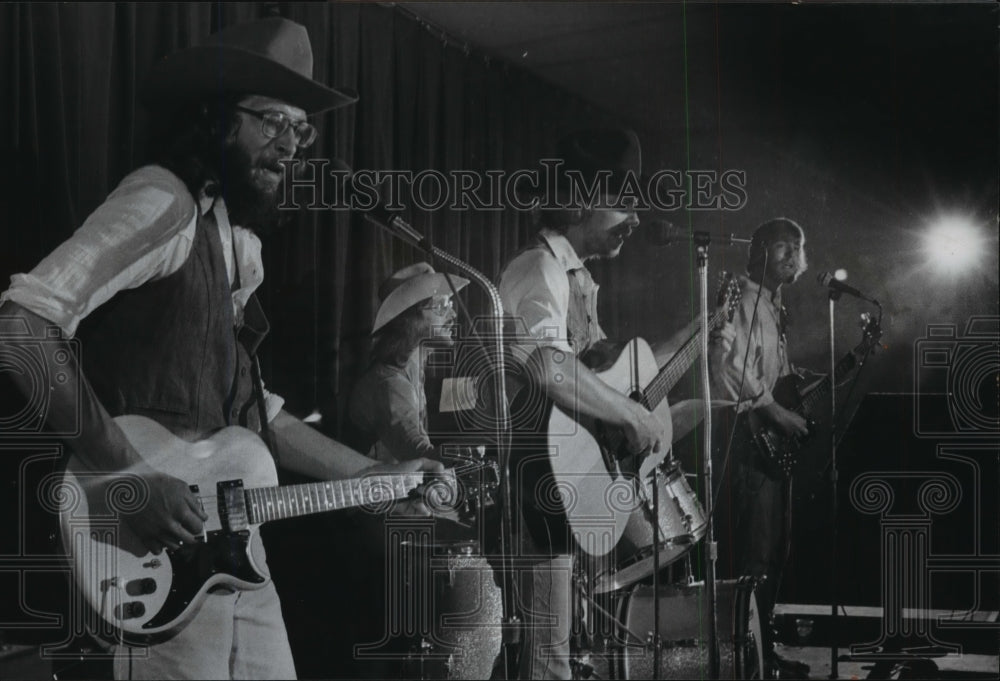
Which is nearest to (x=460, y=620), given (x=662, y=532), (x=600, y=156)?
(x=662, y=532)

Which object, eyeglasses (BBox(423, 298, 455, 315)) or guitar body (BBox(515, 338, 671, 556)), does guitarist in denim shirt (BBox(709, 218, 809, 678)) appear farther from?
eyeglasses (BBox(423, 298, 455, 315))

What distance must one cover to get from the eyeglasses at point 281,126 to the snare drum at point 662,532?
1522 mm

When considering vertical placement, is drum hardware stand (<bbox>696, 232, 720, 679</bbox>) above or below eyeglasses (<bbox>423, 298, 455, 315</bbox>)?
below

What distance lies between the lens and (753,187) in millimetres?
3260

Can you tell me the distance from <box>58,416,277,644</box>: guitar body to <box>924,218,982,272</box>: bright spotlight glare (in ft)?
7.29

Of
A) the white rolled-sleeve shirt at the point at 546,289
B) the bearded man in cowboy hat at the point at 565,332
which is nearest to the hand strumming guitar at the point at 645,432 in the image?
the bearded man in cowboy hat at the point at 565,332

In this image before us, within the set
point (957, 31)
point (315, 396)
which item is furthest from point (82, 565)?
point (957, 31)

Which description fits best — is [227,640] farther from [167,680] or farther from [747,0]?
[747,0]

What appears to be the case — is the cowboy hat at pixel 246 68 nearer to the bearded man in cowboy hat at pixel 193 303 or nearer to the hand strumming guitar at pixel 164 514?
the bearded man in cowboy hat at pixel 193 303

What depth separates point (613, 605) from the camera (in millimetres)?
3145

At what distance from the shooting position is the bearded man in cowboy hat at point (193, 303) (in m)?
2.87

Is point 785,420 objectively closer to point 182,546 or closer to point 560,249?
point 560,249

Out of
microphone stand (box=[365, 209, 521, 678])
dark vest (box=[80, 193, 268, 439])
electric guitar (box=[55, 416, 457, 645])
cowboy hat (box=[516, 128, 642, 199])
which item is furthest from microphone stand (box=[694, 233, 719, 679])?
dark vest (box=[80, 193, 268, 439])

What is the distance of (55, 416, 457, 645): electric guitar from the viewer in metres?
2.79
